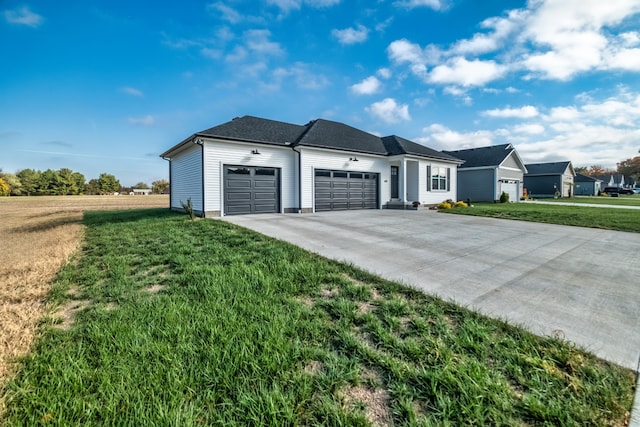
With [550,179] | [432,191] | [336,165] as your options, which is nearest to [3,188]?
[336,165]

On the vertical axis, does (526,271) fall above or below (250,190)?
below

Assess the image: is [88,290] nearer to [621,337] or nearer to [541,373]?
[541,373]

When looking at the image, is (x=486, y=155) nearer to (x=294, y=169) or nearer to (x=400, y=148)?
(x=400, y=148)

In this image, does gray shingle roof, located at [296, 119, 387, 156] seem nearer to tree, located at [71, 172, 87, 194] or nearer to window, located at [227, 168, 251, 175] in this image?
window, located at [227, 168, 251, 175]

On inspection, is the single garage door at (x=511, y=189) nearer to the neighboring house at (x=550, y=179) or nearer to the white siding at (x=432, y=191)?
the white siding at (x=432, y=191)

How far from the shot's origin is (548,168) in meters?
35.5

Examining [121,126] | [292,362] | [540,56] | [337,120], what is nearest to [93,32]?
[121,126]

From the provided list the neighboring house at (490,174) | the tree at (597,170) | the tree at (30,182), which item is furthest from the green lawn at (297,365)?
the tree at (597,170)

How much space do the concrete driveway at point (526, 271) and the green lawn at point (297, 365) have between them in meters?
0.49

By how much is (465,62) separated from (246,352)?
593 inches

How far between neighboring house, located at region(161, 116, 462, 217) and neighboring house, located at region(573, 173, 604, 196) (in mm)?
45232

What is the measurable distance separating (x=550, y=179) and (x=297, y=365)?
45.1 m

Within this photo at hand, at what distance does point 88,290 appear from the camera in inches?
152

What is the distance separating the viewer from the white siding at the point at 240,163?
11523 mm
